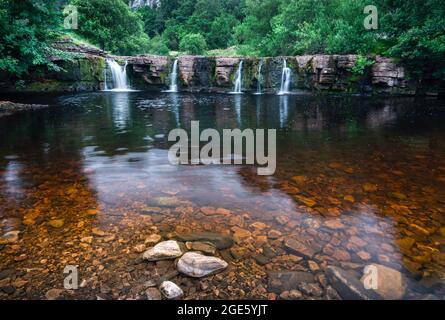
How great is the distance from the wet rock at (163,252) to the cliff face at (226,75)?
1982 cm

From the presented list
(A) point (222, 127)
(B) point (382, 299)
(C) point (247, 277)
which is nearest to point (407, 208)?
(B) point (382, 299)

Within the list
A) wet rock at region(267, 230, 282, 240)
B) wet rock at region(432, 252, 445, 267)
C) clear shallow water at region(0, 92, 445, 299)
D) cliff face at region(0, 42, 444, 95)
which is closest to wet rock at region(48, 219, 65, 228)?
clear shallow water at region(0, 92, 445, 299)

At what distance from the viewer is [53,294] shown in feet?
7.80

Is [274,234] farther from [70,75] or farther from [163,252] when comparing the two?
[70,75]

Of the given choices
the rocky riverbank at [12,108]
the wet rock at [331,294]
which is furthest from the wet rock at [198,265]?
the rocky riverbank at [12,108]

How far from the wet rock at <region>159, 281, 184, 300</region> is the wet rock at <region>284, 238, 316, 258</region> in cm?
121

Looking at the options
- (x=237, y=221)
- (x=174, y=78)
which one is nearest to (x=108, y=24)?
(x=174, y=78)

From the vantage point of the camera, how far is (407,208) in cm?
388

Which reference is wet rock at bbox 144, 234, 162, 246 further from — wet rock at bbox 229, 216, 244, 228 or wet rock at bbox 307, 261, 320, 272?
wet rock at bbox 307, 261, 320, 272

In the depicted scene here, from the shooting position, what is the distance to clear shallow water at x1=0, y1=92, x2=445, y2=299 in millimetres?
2734

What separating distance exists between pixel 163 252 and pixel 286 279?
3.80ft

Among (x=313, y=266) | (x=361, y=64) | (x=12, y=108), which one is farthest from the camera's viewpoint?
(x=361, y=64)

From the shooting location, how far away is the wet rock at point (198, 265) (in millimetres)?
2631

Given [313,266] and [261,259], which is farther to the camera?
[261,259]
